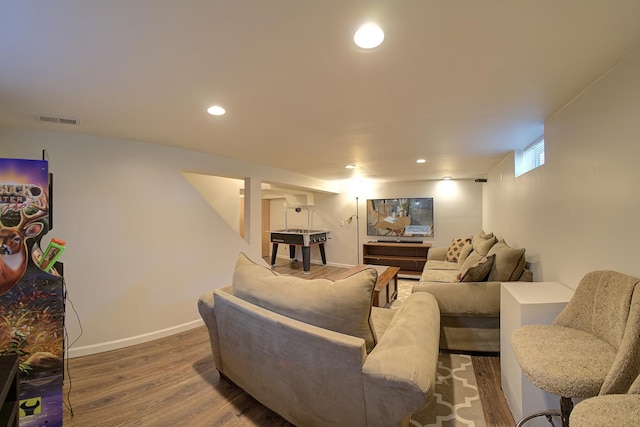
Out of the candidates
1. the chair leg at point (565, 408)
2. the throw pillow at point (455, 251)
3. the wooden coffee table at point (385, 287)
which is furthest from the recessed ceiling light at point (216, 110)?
the throw pillow at point (455, 251)

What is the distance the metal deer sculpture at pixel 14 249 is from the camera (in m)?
1.46

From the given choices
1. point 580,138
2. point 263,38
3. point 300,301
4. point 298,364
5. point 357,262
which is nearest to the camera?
point 263,38

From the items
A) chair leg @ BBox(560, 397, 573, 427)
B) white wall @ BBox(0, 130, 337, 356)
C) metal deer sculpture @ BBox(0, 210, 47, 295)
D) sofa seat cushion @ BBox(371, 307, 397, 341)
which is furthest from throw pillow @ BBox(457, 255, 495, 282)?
metal deer sculpture @ BBox(0, 210, 47, 295)

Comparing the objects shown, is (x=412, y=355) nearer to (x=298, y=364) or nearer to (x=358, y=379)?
(x=358, y=379)

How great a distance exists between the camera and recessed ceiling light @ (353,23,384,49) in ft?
3.60

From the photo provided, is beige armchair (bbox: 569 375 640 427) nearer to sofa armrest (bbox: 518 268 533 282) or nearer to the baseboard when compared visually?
sofa armrest (bbox: 518 268 533 282)

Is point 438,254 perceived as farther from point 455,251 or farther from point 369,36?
point 369,36

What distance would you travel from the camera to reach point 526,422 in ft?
4.90

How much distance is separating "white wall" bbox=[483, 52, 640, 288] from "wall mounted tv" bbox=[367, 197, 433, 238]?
10.7ft

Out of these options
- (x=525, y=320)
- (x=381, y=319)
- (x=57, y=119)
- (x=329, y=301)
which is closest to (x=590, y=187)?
(x=525, y=320)

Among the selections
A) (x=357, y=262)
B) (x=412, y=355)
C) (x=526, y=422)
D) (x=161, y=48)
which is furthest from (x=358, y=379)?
(x=357, y=262)

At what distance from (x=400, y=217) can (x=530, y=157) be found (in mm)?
3289

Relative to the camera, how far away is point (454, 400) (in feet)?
6.09

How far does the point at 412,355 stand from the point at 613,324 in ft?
3.23
